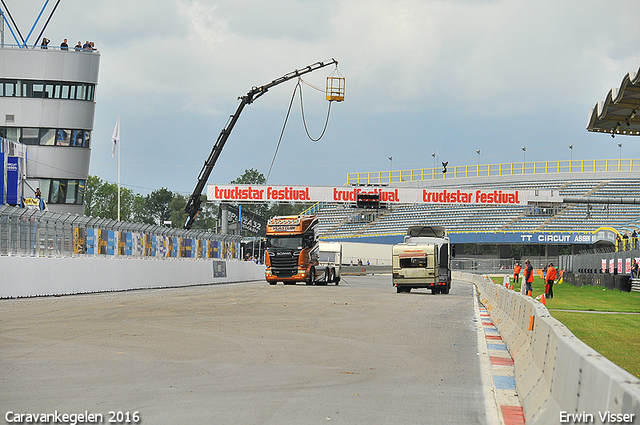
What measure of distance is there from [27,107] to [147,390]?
5416cm

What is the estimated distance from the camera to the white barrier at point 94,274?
2494 centimetres

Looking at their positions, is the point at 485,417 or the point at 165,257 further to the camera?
the point at 165,257

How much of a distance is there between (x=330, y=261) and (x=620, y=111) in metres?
34.3

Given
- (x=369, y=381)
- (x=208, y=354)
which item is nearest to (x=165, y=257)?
(x=208, y=354)

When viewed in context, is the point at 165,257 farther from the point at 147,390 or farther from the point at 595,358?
the point at 595,358

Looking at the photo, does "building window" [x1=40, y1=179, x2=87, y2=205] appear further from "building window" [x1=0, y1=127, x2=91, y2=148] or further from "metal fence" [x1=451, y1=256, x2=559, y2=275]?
"metal fence" [x1=451, y1=256, x2=559, y2=275]

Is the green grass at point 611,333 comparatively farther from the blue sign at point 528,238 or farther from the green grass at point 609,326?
the blue sign at point 528,238

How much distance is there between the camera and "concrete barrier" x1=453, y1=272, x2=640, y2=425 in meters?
3.80

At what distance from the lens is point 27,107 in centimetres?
5791

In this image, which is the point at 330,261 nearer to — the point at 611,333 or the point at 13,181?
the point at 13,181

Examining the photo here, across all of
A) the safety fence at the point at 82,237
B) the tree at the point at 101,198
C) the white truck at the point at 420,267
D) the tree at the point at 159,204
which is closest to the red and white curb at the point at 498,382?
the safety fence at the point at 82,237

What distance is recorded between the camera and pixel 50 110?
5862cm

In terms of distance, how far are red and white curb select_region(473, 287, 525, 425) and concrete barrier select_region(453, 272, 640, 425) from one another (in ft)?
0.57

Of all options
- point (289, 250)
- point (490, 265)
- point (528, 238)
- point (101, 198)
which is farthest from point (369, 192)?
point (101, 198)
